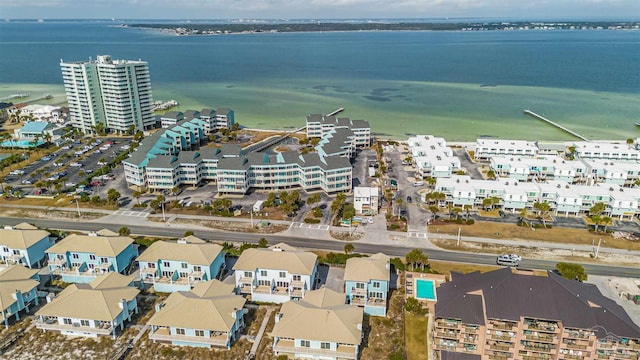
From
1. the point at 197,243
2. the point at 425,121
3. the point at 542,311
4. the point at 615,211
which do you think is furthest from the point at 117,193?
the point at 425,121

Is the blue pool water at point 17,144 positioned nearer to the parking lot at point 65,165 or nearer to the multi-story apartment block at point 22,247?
the parking lot at point 65,165

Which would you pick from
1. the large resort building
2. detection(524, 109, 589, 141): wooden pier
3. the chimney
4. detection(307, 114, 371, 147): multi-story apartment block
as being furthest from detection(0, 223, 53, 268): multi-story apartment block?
detection(524, 109, 589, 141): wooden pier

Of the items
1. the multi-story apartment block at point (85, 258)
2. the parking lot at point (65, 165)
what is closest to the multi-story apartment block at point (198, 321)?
the multi-story apartment block at point (85, 258)

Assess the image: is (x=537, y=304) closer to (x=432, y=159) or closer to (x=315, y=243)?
(x=315, y=243)

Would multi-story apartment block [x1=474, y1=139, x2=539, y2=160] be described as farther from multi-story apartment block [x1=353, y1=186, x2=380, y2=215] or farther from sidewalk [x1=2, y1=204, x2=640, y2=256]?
multi-story apartment block [x1=353, y1=186, x2=380, y2=215]

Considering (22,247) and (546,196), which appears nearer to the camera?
(22,247)

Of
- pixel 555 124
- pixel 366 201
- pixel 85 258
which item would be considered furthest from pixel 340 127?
pixel 555 124

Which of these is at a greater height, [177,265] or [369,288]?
[177,265]
